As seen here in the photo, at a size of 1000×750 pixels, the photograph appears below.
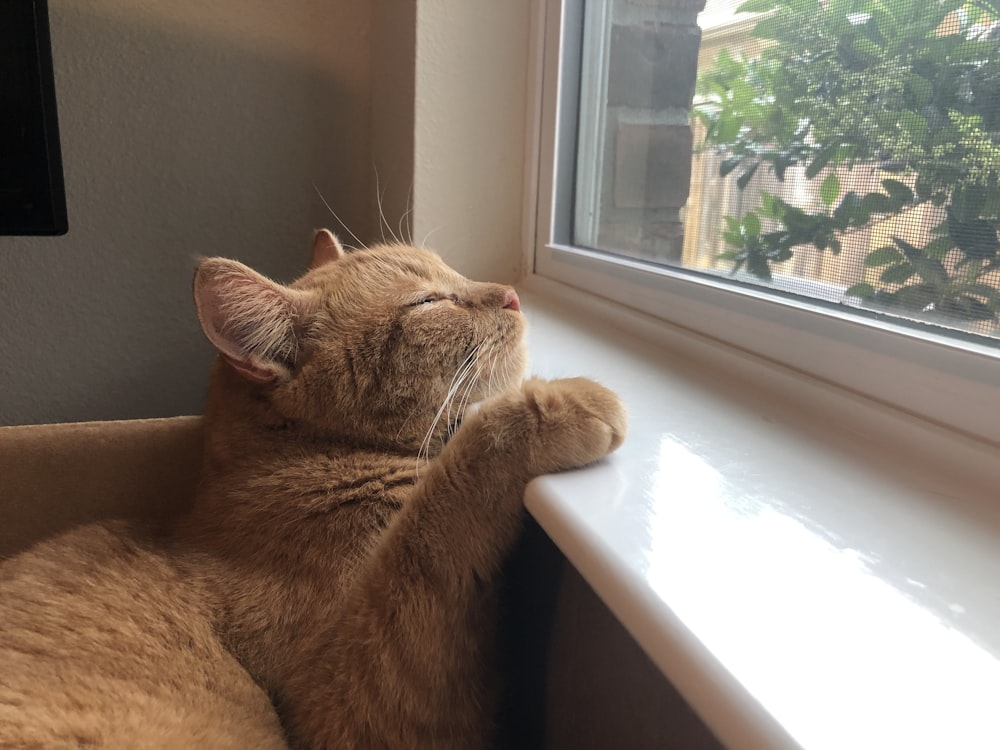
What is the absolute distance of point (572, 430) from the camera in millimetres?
656

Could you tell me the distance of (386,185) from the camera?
1.62 meters

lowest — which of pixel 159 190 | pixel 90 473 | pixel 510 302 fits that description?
pixel 90 473

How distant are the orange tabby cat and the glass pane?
0.31 meters

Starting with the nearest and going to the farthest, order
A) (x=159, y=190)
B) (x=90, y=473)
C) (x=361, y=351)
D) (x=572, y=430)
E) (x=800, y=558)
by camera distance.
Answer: (x=800, y=558) < (x=572, y=430) < (x=361, y=351) < (x=90, y=473) < (x=159, y=190)

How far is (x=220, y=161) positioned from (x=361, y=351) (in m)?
0.97

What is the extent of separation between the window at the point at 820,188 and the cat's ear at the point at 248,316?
0.54 m

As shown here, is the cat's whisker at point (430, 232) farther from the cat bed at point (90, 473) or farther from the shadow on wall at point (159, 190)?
the cat bed at point (90, 473)

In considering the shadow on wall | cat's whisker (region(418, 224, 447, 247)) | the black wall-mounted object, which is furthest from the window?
the black wall-mounted object

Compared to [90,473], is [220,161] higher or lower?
higher

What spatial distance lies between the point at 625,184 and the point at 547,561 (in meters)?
0.75

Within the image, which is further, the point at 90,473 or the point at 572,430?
the point at 90,473

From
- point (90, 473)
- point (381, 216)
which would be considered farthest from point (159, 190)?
point (90, 473)

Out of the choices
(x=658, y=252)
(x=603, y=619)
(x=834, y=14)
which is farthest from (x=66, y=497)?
(x=834, y=14)

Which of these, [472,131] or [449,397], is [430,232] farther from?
[449,397]
